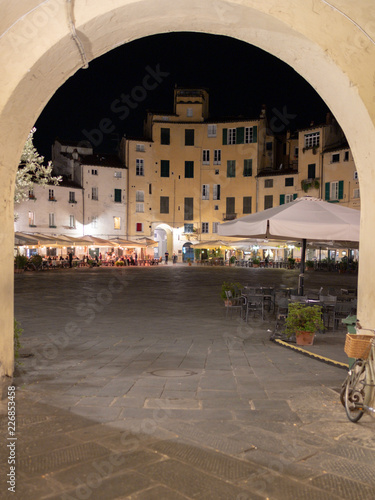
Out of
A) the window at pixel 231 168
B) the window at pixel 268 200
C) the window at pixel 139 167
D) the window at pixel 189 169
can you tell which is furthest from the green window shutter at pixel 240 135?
the window at pixel 139 167

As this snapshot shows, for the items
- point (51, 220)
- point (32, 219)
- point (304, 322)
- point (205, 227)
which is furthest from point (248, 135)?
point (304, 322)

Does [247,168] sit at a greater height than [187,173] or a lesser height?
greater

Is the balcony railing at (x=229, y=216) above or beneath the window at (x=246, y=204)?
beneath

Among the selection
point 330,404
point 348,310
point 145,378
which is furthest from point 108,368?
point 348,310

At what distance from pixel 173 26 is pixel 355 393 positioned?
422 centimetres

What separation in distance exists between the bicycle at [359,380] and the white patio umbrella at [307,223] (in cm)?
344

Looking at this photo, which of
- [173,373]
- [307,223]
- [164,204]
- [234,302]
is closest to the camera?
[173,373]

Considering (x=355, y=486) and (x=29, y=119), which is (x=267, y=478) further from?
(x=29, y=119)

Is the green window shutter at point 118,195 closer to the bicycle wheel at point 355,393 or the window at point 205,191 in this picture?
the window at point 205,191

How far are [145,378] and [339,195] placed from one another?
34.8 metres

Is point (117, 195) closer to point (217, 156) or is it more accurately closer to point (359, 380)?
point (217, 156)

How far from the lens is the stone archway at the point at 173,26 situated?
409cm

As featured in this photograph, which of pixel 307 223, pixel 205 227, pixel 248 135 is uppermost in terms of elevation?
pixel 248 135

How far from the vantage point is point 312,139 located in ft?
130
